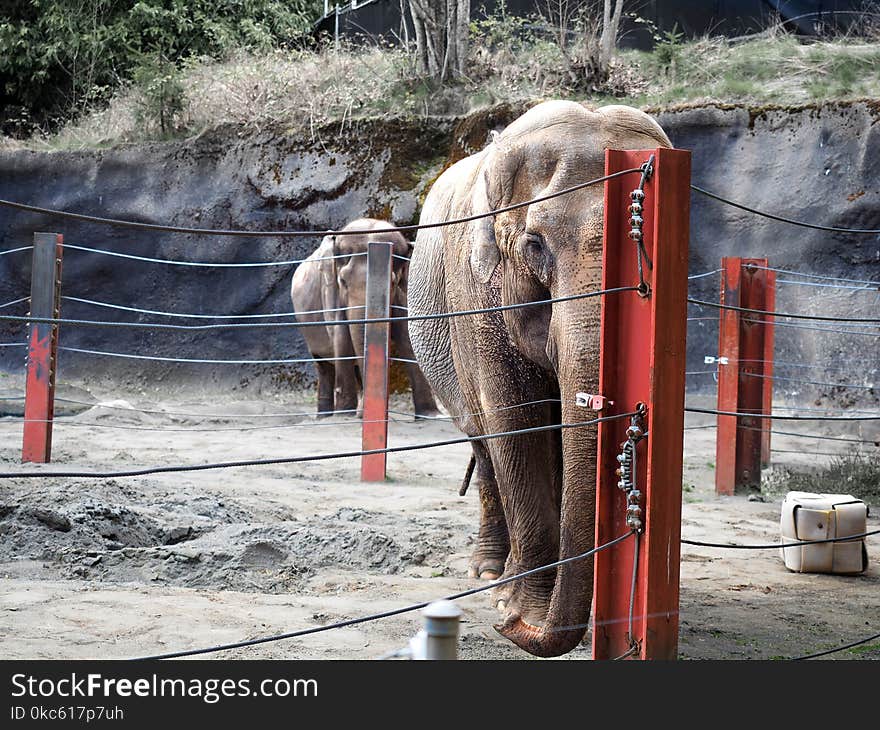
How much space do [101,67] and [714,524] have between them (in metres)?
16.0

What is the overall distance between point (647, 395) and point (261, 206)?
13150mm

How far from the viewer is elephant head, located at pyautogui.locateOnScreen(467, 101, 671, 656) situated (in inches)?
138

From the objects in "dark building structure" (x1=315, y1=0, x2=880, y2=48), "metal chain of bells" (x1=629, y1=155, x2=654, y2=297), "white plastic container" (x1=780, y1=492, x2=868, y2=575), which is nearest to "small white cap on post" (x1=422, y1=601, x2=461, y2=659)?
"metal chain of bells" (x1=629, y1=155, x2=654, y2=297)

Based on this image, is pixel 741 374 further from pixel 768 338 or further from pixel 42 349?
pixel 42 349

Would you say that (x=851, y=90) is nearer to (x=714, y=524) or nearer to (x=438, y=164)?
(x=438, y=164)

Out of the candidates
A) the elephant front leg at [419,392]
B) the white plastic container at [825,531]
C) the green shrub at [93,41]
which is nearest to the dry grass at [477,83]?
the green shrub at [93,41]

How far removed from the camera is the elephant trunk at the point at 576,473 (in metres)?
3.48

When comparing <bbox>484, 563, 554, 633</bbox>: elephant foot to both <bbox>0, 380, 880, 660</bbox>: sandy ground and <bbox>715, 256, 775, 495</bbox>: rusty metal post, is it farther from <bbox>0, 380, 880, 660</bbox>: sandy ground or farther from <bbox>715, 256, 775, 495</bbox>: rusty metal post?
<bbox>715, 256, 775, 495</bbox>: rusty metal post

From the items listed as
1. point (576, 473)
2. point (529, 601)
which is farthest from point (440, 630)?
point (529, 601)

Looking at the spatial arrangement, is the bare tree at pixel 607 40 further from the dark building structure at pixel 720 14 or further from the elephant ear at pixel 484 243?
the elephant ear at pixel 484 243

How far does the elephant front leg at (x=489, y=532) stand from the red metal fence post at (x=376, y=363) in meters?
2.30

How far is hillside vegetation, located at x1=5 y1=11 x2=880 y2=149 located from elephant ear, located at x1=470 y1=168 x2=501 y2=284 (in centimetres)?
873

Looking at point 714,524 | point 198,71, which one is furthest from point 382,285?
point 198,71

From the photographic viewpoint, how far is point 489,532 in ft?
19.2
